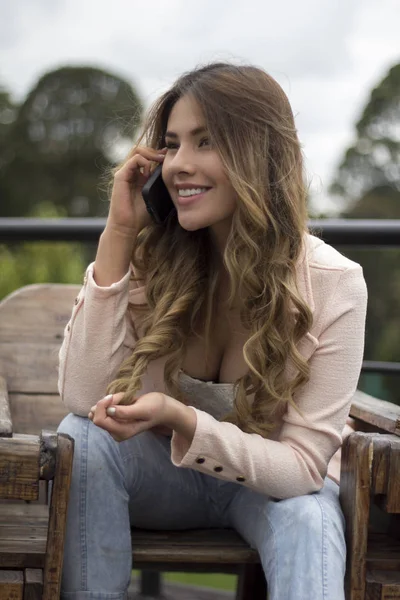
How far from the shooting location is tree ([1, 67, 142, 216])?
13508 mm

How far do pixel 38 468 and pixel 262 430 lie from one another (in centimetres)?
47

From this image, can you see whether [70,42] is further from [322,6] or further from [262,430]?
[262,430]

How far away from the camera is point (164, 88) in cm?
201

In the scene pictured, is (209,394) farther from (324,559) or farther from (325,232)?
(325,232)

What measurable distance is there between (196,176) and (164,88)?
24cm

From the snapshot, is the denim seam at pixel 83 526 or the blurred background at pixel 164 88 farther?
the blurred background at pixel 164 88

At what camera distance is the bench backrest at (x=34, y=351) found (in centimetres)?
266

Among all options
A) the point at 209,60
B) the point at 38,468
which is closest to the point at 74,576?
the point at 38,468

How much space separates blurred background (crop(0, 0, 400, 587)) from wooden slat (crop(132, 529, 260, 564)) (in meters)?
0.76

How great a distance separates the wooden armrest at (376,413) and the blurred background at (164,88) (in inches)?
19.4

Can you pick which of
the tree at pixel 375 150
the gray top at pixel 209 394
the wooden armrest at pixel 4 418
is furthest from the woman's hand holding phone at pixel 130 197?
the tree at pixel 375 150

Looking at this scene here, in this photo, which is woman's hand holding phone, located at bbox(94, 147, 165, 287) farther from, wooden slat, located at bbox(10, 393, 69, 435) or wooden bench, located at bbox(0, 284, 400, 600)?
wooden slat, located at bbox(10, 393, 69, 435)

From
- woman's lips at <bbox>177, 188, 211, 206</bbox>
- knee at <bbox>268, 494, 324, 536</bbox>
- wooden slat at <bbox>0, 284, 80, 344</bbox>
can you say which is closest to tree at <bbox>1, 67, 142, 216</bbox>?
wooden slat at <bbox>0, 284, 80, 344</bbox>

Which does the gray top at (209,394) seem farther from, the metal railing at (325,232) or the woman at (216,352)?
the metal railing at (325,232)
